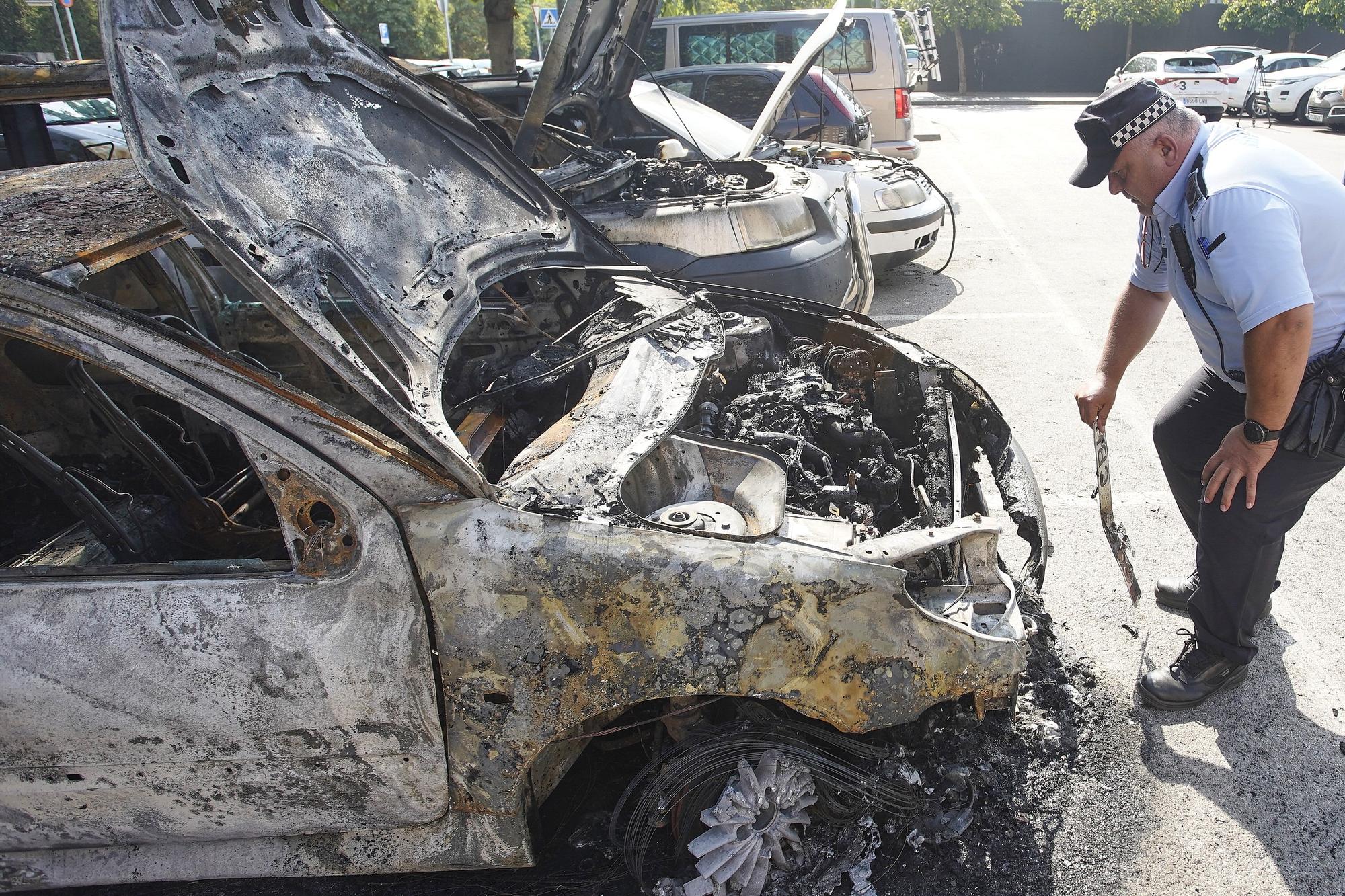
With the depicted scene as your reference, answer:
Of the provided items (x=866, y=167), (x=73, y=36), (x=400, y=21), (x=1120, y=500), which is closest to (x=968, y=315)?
(x=866, y=167)

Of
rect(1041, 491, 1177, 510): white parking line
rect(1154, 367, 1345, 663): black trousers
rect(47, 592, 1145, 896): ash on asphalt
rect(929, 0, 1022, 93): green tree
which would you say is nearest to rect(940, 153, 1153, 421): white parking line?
rect(1041, 491, 1177, 510): white parking line

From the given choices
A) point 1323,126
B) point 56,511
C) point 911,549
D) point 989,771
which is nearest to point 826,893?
point 989,771

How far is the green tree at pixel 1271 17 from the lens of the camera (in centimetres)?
2656

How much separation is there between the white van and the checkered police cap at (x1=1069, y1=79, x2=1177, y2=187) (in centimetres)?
784

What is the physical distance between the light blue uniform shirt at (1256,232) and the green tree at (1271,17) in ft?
98.9

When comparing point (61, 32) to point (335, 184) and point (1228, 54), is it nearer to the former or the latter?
point (335, 184)

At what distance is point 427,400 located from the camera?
2031 millimetres

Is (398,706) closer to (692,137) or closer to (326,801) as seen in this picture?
(326,801)

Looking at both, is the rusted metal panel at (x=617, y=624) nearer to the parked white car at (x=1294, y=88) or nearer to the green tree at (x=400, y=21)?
the parked white car at (x=1294, y=88)

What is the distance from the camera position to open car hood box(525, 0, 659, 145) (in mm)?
4434

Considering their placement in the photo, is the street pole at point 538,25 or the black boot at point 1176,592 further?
the street pole at point 538,25

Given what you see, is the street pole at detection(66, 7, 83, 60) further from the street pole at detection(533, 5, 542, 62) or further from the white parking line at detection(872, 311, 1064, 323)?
the white parking line at detection(872, 311, 1064, 323)

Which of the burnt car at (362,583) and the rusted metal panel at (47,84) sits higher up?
the rusted metal panel at (47,84)

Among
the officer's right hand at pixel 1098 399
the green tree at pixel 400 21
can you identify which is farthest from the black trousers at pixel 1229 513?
the green tree at pixel 400 21
